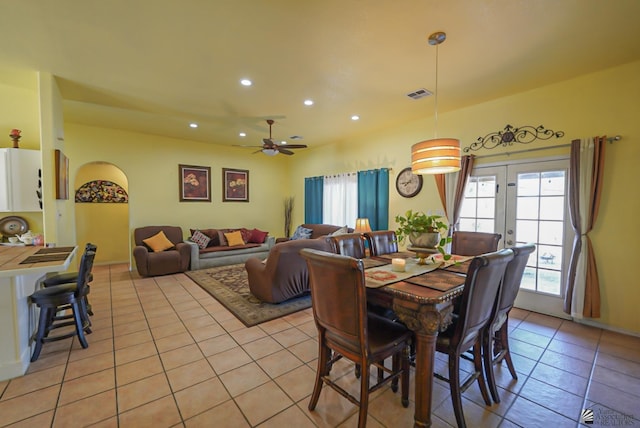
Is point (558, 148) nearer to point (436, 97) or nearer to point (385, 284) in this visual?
point (436, 97)

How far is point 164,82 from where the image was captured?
3281 mm

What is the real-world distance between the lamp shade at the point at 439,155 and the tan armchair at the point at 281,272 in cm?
157

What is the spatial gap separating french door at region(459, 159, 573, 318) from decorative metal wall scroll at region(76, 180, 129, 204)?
25.2 ft

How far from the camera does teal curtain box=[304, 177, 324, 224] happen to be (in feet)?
22.1

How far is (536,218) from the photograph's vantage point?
3.48 meters

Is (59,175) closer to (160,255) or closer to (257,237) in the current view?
(160,255)

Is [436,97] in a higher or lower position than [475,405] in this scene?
higher

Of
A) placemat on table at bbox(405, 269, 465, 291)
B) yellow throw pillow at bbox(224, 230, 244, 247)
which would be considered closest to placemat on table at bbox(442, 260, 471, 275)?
placemat on table at bbox(405, 269, 465, 291)

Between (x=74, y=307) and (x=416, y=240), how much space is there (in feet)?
10.9

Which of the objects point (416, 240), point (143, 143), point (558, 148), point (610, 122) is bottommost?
point (416, 240)

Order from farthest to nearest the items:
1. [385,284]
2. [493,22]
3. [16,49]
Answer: [16,49] < [493,22] < [385,284]

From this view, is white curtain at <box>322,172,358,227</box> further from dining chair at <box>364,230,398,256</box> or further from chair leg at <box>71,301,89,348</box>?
chair leg at <box>71,301,89,348</box>

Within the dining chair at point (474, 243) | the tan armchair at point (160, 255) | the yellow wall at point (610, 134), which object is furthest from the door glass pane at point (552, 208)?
the tan armchair at point (160, 255)

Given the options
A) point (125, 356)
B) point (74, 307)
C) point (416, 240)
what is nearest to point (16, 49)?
point (74, 307)
